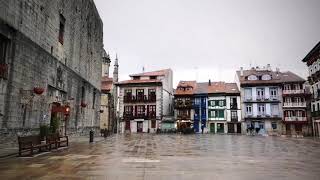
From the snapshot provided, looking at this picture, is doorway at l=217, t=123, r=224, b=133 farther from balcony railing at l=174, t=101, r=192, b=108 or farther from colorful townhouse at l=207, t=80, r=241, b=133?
balcony railing at l=174, t=101, r=192, b=108

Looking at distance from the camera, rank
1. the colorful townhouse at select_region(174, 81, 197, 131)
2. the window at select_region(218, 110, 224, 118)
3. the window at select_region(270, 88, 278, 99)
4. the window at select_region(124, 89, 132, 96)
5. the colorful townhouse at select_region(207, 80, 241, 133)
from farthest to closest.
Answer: the colorful townhouse at select_region(174, 81, 197, 131) → the window at select_region(124, 89, 132, 96) → the window at select_region(218, 110, 224, 118) → the colorful townhouse at select_region(207, 80, 241, 133) → the window at select_region(270, 88, 278, 99)

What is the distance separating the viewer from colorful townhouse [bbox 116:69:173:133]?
5391cm

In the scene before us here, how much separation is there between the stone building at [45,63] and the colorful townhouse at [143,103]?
21.3 metres

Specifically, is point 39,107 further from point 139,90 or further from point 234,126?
point 234,126

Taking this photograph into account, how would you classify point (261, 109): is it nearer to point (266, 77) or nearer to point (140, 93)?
point (266, 77)

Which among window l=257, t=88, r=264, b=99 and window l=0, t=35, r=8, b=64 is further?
window l=257, t=88, r=264, b=99

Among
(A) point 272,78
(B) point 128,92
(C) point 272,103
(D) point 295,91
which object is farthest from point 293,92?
(B) point 128,92

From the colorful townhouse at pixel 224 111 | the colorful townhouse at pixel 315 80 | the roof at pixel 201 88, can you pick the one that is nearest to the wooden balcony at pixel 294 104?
the colorful townhouse at pixel 315 80

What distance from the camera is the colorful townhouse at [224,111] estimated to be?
54594 mm

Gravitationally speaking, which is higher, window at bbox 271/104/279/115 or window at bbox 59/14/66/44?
window at bbox 59/14/66/44

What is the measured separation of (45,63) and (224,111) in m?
41.6

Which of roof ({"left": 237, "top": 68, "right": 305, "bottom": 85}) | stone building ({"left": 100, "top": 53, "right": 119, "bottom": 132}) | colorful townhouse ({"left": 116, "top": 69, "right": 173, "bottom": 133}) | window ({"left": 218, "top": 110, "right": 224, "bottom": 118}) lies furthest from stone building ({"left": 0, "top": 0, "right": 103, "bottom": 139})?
roof ({"left": 237, "top": 68, "right": 305, "bottom": 85})

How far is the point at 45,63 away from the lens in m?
19.3

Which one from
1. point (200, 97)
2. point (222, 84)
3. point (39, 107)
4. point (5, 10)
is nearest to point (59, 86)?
point (39, 107)
